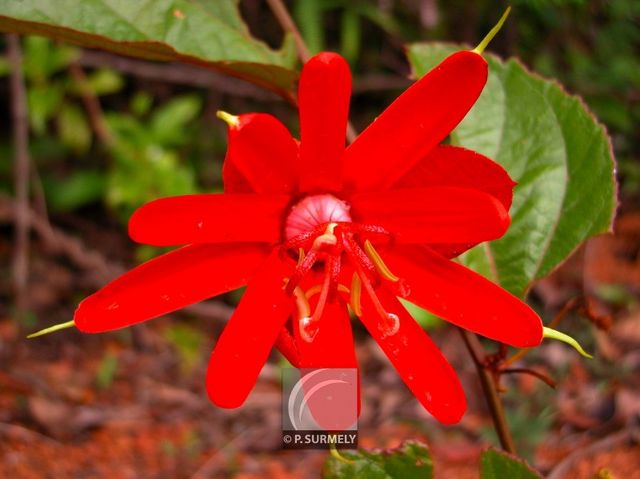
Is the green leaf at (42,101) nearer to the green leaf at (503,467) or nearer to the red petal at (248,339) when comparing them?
the red petal at (248,339)

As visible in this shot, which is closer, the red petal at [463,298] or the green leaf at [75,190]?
the red petal at [463,298]

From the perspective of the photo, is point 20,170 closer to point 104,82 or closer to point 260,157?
point 104,82

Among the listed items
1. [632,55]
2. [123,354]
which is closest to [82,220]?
[123,354]

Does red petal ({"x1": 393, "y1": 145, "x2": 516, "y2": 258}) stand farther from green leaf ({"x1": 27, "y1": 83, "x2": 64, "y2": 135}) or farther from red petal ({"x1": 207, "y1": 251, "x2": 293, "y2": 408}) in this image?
green leaf ({"x1": 27, "y1": 83, "x2": 64, "y2": 135})

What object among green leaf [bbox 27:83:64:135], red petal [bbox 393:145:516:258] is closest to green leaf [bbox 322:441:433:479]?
red petal [bbox 393:145:516:258]

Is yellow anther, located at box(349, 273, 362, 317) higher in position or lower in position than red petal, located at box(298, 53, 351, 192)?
lower

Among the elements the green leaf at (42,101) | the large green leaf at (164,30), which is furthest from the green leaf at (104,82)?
the large green leaf at (164,30)

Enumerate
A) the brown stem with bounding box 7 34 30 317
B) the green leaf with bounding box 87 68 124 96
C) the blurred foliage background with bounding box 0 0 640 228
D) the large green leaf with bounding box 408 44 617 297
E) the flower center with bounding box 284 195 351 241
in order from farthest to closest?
the green leaf with bounding box 87 68 124 96, the blurred foliage background with bounding box 0 0 640 228, the brown stem with bounding box 7 34 30 317, the large green leaf with bounding box 408 44 617 297, the flower center with bounding box 284 195 351 241

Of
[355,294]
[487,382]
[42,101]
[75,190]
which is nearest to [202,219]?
[355,294]
